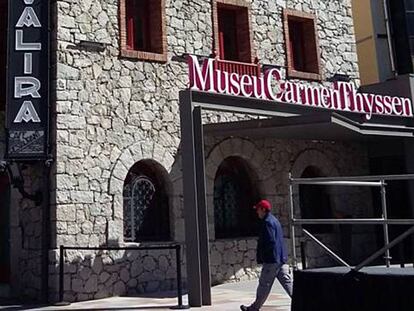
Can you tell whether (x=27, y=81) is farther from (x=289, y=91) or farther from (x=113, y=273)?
(x=289, y=91)

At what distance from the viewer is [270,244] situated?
860cm

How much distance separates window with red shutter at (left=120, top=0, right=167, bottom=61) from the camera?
12836mm

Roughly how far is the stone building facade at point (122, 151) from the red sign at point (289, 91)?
1.76 m

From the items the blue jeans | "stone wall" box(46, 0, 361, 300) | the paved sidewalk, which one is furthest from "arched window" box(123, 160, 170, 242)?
the blue jeans

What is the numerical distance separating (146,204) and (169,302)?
2.66 meters

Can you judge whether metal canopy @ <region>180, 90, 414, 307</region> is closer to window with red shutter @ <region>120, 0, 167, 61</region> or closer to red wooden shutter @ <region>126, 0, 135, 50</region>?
window with red shutter @ <region>120, 0, 167, 61</region>

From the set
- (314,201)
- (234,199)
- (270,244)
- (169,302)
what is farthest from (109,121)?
(314,201)

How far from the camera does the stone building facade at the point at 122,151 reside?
11.3 m

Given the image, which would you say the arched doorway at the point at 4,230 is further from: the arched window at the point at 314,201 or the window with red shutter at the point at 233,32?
the arched window at the point at 314,201

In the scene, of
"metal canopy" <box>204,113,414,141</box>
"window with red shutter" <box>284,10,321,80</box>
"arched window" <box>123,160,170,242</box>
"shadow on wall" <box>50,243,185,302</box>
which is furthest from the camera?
"window with red shutter" <box>284,10,321,80</box>

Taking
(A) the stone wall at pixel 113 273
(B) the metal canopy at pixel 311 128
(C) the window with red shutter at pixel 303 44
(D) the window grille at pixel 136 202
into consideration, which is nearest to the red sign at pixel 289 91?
(B) the metal canopy at pixel 311 128

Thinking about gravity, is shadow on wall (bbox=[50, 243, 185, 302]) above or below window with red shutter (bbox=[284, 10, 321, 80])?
below

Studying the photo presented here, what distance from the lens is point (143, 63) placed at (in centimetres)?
1270

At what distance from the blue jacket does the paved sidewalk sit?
3.62 feet
